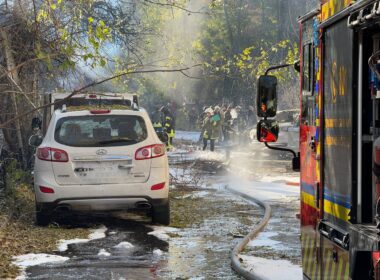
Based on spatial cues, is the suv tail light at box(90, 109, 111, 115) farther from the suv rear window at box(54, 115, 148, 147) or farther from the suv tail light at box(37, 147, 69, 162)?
the suv tail light at box(37, 147, 69, 162)

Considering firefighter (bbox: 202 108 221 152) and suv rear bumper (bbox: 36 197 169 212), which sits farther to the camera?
firefighter (bbox: 202 108 221 152)

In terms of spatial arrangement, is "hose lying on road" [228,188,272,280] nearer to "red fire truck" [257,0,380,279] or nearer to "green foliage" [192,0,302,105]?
"red fire truck" [257,0,380,279]

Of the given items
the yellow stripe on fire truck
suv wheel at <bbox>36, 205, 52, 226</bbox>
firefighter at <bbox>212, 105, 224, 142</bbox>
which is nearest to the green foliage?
firefighter at <bbox>212, 105, 224, 142</bbox>

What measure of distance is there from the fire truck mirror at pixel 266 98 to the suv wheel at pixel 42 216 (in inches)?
204

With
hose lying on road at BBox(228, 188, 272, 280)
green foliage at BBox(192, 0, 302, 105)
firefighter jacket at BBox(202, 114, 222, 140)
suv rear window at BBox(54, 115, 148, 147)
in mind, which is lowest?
hose lying on road at BBox(228, 188, 272, 280)

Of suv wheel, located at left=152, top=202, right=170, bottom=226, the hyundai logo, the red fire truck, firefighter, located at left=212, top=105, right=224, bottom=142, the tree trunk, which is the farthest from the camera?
firefighter, located at left=212, top=105, right=224, bottom=142

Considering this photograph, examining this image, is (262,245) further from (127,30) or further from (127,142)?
(127,30)

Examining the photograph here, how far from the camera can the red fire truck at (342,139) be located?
13.3 ft

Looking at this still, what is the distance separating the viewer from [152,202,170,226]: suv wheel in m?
10.8

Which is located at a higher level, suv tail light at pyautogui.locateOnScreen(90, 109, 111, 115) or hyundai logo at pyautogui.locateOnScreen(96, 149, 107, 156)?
suv tail light at pyautogui.locateOnScreen(90, 109, 111, 115)

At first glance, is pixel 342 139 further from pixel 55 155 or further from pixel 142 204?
pixel 55 155

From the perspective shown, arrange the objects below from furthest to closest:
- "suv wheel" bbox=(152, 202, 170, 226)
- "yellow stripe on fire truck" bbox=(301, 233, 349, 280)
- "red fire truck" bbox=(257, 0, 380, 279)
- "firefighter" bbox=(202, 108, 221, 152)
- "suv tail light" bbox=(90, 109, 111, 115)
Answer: "firefighter" bbox=(202, 108, 221, 152) → "suv tail light" bbox=(90, 109, 111, 115) → "suv wheel" bbox=(152, 202, 170, 226) → "yellow stripe on fire truck" bbox=(301, 233, 349, 280) → "red fire truck" bbox=(257, 0, 380, 279)

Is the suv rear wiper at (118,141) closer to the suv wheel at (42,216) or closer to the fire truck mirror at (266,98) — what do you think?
the suv wheel at (42,216)

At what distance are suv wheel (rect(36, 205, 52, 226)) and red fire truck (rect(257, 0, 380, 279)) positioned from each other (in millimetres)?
5584
